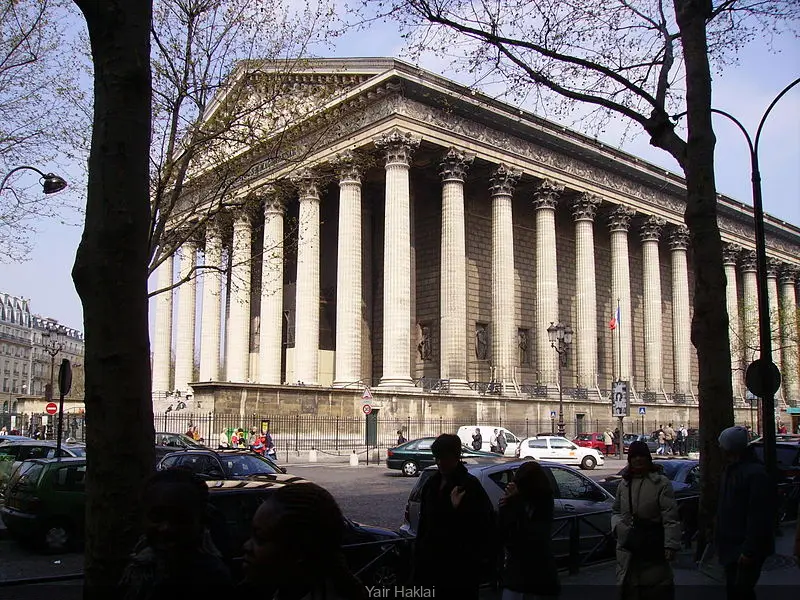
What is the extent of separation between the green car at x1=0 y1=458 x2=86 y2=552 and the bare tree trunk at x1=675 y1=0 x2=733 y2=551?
9.74m

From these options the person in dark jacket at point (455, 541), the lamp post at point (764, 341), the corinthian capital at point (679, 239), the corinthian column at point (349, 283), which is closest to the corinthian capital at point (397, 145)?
the corinthian column at point (349, 283)

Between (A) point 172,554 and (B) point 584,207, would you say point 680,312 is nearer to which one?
(B) point 584,207

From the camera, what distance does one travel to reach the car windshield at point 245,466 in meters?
14.9

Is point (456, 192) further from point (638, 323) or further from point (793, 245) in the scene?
point (793, 245)

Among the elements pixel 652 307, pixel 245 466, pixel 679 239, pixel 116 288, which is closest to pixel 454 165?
pixel 652 307

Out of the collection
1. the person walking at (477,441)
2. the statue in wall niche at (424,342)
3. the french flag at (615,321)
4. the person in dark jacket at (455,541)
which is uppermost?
the french flag at (615,321)

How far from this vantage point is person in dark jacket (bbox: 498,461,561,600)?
18.6 ft

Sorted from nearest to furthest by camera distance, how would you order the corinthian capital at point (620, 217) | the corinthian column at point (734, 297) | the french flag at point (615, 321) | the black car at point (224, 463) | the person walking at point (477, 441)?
the black car at point (224, 463) < the person walking at point (477, 441) < the french flag at point (615, 321) < the corinthian capital at point (620, 217) < the corinthian column at point (734, 297)

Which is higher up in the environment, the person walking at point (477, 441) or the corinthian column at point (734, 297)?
the corinthian column at point (734, 297)

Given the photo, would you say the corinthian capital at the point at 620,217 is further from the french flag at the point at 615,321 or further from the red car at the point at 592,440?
the red car at the point at 592,440

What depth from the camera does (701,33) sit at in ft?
40.9

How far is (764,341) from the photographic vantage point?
1377 centimetres

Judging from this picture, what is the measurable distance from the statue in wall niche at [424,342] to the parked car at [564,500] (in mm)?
31803

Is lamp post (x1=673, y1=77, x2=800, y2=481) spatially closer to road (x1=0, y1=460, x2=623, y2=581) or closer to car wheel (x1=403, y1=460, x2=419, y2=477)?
road (x1=0, y1=460, x2=623, y2=581)
